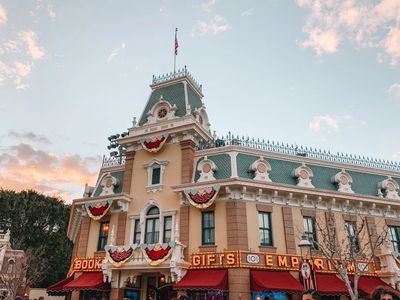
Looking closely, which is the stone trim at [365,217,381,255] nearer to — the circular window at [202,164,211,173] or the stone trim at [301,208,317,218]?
the stone trim at [301,208,317,218]

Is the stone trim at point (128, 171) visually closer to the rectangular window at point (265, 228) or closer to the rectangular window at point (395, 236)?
the rectangular window at point (265, 228)

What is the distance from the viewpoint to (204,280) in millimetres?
17531

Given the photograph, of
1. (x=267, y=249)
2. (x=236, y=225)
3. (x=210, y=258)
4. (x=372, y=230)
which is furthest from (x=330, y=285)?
(x=210, y=258)

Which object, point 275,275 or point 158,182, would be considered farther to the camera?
point 158,182

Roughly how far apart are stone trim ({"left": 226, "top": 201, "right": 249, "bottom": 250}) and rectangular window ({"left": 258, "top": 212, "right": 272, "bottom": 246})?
107 centimetres

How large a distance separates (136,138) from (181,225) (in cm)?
691

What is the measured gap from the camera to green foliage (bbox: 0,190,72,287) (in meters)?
44.8

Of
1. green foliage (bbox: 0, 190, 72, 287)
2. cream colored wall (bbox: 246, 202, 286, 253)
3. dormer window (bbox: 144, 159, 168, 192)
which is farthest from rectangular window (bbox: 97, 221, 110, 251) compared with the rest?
green foliage (bbox: 0, 190, 72, 287)

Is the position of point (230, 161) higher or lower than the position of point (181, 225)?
higher

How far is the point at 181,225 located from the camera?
20.1 metres

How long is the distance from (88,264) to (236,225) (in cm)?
976

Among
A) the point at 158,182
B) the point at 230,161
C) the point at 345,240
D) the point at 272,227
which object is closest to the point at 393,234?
the point at 345,240

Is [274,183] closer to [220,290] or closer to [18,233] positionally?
[220,290]

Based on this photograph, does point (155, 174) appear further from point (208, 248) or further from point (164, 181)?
point (208, 248)
